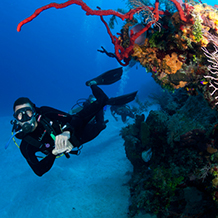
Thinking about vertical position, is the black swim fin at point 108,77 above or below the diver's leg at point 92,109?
above

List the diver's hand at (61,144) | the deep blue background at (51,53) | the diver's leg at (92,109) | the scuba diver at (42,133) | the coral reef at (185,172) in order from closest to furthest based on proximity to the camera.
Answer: the coral reef at (185,172) → the diver's hand at (61,144) → the scuba diver at (42,133) → the diver's leg at (92,109) → the deep blue background at (51,53)

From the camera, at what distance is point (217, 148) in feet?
8.13

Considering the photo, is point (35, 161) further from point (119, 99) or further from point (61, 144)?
point (119, 99)

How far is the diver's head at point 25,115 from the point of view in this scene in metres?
3.35

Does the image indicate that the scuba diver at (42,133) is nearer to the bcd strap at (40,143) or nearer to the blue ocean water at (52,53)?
the bcd strap at (40,143)

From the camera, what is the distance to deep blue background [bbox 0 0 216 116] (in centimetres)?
7931

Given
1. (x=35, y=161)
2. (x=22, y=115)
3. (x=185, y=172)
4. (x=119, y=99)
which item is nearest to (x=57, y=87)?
(x=119, y=99)

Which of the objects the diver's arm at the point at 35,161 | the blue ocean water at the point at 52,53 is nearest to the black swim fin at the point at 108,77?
the diver's arm at the point at 35,161

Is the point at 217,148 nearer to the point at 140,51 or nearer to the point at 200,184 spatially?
the point at 200,184

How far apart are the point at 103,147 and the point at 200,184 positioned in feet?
18.5

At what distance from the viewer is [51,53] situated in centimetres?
11312

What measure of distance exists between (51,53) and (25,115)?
128 metres

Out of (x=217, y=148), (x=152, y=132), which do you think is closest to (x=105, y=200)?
(x=152, y=132)

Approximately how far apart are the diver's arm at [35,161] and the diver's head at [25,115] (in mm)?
484
